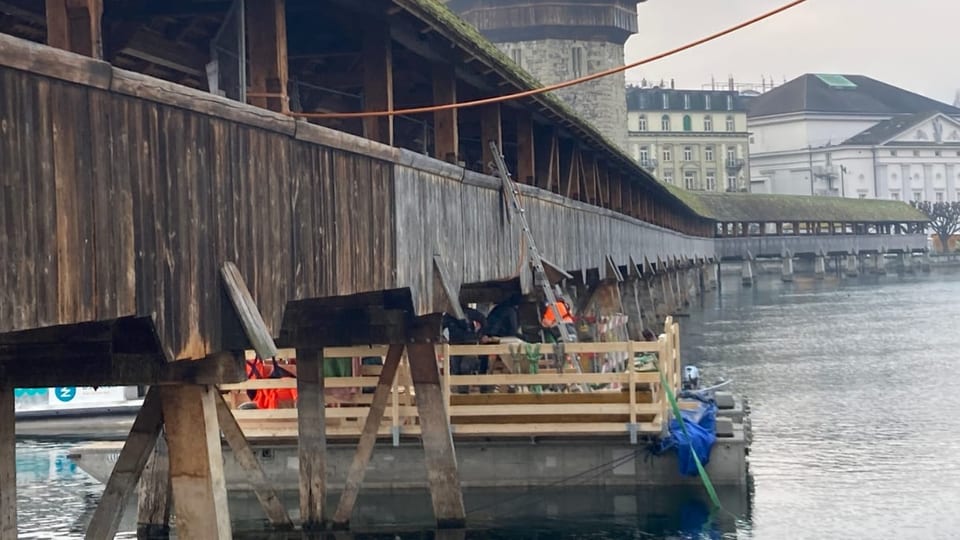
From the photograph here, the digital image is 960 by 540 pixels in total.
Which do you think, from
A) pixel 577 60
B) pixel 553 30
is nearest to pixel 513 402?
pixel 553 30

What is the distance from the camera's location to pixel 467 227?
1736 cm

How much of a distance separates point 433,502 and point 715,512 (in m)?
3.80

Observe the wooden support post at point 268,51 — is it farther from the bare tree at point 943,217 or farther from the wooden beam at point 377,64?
the bare tree at point 943,217

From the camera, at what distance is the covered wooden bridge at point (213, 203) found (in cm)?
765

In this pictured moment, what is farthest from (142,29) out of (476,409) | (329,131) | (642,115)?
(642,115)

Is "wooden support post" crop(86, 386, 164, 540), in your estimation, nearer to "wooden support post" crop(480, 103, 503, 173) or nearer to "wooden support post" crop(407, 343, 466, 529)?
"wooden support post" crop(407, 343, 466, 529)

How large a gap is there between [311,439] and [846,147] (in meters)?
138

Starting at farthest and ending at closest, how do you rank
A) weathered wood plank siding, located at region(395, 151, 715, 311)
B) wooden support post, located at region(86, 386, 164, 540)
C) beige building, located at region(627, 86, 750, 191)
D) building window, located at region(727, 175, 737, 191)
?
building window, located at region(727, 175, 737, 191)
beige building, located at region(627, 86, 750, 191)
weathered wood plank siding, located at region(395, 151, 715, 311)
wooden support post, located at region(86, 386, 164, 540)

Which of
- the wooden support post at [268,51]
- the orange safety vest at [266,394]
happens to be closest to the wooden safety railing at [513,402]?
the orange safety vest at [266,394]

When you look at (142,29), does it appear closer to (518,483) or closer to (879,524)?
(518,483)

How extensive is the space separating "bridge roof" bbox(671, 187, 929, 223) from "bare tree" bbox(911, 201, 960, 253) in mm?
24334

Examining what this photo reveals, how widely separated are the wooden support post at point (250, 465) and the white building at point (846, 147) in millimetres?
134605

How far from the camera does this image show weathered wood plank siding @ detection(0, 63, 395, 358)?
734cm

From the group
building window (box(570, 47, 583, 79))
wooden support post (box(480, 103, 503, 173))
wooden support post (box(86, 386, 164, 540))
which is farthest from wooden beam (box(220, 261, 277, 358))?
building window (box(570, 47, 583, 79))
